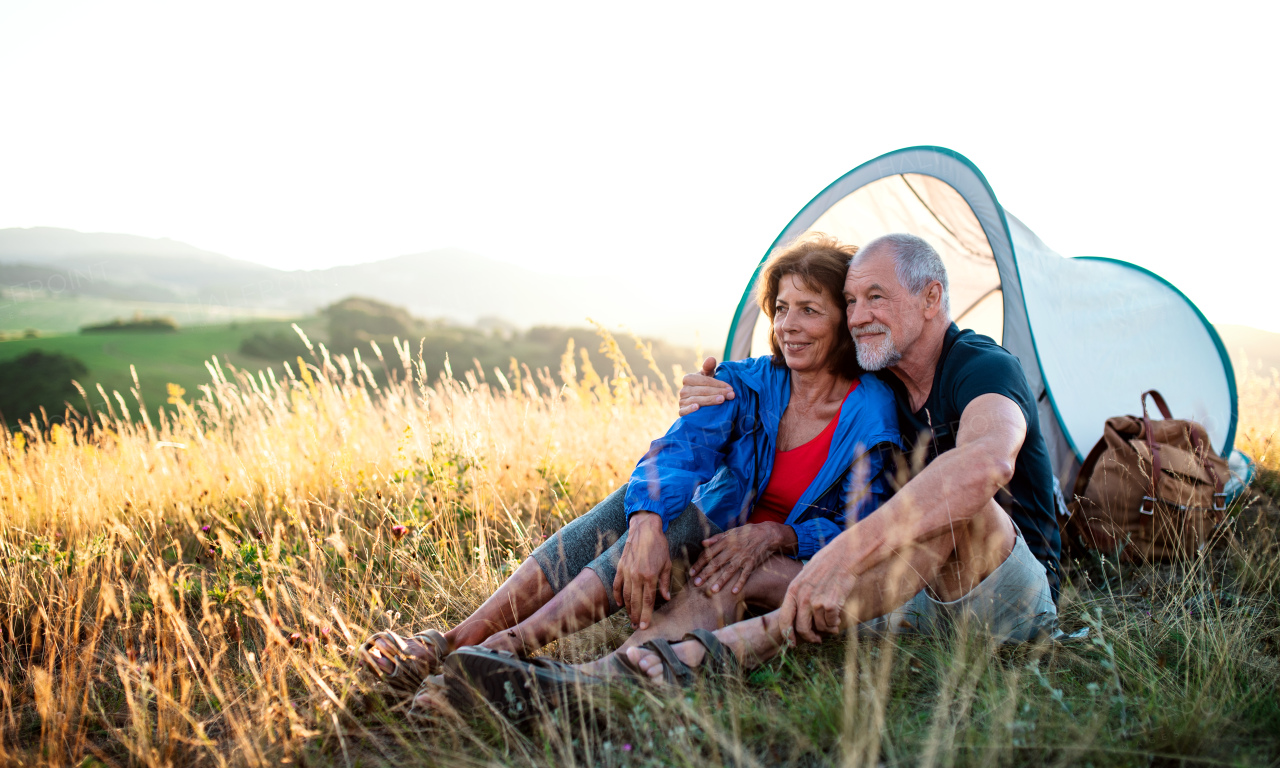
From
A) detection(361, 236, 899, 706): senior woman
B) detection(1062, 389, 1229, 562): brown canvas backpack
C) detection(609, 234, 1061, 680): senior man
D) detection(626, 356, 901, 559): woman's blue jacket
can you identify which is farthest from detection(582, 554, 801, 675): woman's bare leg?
detection(1062, 389, 1229, 562): brown canvas backpack

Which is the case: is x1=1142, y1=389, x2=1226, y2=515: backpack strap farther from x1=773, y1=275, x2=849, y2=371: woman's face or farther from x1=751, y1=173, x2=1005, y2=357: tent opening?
x1=773, y1=275, x2=849, y2=371: woman's face

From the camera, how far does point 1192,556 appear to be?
2.82m

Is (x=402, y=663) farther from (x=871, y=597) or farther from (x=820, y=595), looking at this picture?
(x=871, y=597)

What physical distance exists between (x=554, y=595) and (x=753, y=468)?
2.72 ft

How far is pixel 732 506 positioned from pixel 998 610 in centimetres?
87

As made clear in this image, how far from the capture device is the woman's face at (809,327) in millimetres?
2408

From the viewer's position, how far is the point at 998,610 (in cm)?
196

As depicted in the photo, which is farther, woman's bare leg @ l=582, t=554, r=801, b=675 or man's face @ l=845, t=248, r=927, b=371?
man's face @ l=845, t=248, r=927, b=371

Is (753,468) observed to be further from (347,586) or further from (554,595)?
(347,586)

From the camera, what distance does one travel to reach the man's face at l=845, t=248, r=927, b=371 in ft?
7.48

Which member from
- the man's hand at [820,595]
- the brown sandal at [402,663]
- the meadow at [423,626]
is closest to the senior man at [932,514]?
the man's hand at [820,595]

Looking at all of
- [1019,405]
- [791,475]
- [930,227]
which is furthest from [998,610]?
[930,227]

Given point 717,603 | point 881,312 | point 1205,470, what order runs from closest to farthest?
point 717,603 → point 881,312 → point 1205,470

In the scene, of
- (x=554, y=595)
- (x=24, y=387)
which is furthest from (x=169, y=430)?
(x=24, y=387)
